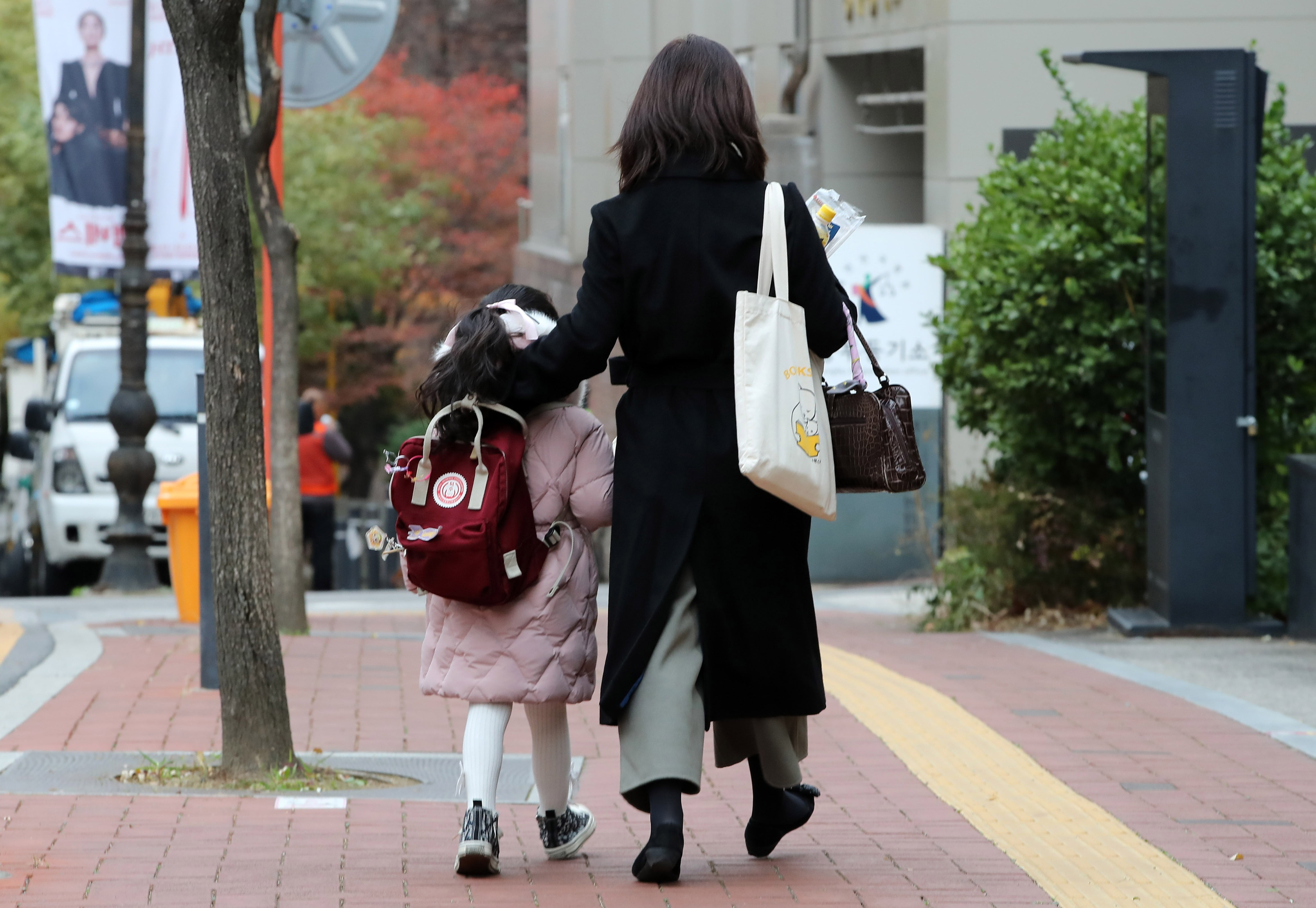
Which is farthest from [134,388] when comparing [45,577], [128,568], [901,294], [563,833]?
[563,833]

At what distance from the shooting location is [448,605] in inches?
180

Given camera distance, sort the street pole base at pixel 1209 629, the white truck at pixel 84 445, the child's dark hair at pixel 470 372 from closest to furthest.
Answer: the child's dark hair at pixel 470 372, the street pole base at pixel 1209 629, the white truck at pixel 84 445

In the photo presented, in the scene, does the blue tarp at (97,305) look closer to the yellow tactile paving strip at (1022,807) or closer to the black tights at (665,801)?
the yellow tactile paving strip at (1022,807)

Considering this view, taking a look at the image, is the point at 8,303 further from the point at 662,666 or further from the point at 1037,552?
the point at 662,666

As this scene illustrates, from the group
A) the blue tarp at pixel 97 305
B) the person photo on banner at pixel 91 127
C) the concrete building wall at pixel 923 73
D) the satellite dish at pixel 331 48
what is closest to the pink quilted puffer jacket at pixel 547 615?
the satellite dish at pixel 331 48

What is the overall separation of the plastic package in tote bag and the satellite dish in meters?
6.68

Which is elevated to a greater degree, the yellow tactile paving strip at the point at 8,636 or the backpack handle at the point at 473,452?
the backpack handle at the point at 473,452

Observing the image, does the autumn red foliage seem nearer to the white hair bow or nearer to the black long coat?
the white hair bow

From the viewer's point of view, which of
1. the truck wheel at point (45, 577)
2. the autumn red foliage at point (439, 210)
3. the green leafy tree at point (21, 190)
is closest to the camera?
the truck wheel at point (45, 577)

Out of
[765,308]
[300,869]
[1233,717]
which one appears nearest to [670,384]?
[765,308]

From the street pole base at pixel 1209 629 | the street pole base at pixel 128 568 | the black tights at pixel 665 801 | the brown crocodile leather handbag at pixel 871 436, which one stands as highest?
the brown crocodile leather handbag at pixel 871 436

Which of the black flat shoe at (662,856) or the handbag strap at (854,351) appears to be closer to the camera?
the black flat shoe at (662,856)

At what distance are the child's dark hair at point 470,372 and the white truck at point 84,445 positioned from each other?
10861 mm

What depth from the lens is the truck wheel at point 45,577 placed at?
16969mm
